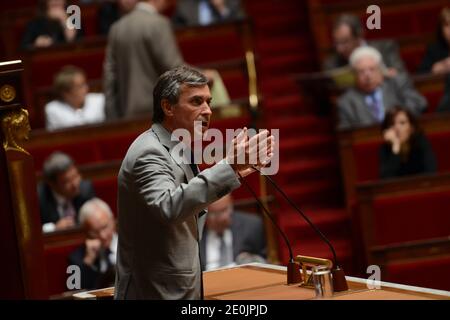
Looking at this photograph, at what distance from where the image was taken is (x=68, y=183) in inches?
127

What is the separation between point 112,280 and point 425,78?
163 centimetres

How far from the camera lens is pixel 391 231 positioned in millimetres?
3039

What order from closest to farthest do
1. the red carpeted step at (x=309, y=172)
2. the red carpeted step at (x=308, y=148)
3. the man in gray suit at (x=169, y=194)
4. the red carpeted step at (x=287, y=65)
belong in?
1. the man in gray suit at (x=169, y=194)
2. the red carpeted step at (x=309, y=172)
3. the red carpeted step at (x=308, y=148)
4. the red carpeted step at (x=287, y=65)

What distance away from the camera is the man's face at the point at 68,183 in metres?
3.21

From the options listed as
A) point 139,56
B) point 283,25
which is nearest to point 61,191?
point 139,56

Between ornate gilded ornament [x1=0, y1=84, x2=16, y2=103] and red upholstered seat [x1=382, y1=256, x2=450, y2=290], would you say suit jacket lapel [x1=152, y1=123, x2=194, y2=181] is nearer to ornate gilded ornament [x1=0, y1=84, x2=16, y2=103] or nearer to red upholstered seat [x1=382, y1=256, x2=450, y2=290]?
ornate gilded ornament [x1=0, y1=84, x2=16, y2=103]

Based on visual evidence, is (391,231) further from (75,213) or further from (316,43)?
(316,43)

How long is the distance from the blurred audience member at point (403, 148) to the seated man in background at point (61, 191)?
960mm

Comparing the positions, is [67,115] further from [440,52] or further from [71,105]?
[440,52]

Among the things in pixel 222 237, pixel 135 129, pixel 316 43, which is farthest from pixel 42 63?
pixel 222 237

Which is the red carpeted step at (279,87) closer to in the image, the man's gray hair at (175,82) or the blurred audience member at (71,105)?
the blurred audience member at (71,105)

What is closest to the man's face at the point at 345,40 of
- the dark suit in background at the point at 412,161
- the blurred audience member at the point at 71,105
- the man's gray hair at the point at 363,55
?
the man's gray hair at the point at 363,55

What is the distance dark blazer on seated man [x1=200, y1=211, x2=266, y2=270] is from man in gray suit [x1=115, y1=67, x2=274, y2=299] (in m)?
1.39

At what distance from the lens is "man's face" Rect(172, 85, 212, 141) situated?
1.55 m
